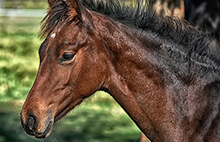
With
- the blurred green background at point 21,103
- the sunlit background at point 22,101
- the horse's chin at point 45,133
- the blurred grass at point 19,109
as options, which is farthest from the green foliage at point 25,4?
the horse's chin at point 45,133

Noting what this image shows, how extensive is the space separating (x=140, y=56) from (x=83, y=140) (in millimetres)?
4458

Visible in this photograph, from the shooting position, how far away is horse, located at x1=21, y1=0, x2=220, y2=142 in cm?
365

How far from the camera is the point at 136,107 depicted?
3.77 meters

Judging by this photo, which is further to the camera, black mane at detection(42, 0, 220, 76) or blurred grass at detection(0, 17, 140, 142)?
blurred grass at detection(0, 17, 140, 142)

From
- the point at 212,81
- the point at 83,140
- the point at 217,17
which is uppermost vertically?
the point at 212,81

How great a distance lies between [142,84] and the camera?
374 cm

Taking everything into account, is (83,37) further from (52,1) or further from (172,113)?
(172,113)

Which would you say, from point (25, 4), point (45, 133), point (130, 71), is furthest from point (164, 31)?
point (25, 4)

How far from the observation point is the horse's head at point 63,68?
3633mm

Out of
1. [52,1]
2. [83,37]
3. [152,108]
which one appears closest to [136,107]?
[152,108]

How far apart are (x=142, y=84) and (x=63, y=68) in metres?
0.61

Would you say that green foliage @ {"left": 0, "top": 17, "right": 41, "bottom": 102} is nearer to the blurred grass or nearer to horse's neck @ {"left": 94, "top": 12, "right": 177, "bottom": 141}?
the blurred grass

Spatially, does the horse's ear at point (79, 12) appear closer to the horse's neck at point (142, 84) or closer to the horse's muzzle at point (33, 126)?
the horse's neck at point (142, 84)

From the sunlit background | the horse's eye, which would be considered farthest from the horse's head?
the sunlit background
